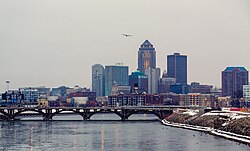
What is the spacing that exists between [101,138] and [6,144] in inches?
859

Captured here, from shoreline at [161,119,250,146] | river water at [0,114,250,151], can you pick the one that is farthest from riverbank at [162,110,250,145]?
river water at [0,114,250,151]

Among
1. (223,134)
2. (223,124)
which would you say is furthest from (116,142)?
(223,124)

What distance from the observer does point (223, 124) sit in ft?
472

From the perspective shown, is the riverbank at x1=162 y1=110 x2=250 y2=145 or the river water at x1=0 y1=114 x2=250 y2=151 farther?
the riverbank at x1=162 y1=110 x2=250 y2=145

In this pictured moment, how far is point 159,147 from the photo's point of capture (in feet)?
369

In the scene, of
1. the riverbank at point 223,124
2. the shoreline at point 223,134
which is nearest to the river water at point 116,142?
the shoreline at point 223,134

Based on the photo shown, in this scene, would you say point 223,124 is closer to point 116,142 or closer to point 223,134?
point 223,134

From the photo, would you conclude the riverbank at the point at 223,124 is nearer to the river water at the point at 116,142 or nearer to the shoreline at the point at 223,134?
the shoreline at the point at 223,134

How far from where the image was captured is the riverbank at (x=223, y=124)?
4783 inches

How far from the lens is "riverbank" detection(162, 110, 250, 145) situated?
122 metres

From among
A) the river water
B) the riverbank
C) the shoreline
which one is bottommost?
the river water

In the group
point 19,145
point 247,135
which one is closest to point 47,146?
point 19,145

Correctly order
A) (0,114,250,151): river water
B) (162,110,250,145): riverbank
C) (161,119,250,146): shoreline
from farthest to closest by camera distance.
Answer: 1. (162,110,250,145): riverbank
2. (161,119,250,146): shoreline
3. (0,114,250,151): river water

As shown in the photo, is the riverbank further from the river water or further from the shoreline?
the river water
